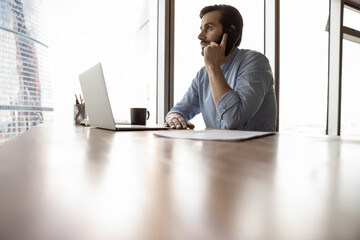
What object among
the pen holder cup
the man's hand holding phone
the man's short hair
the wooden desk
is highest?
the man's short hair

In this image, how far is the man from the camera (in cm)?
104

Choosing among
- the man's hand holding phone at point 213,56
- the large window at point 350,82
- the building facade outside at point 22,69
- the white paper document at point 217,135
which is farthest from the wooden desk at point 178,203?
the large window at point 350,82

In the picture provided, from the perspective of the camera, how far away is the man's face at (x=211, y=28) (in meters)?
1.46

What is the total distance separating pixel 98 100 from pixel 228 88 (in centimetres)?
57

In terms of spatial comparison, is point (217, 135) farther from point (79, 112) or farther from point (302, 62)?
point (302, 62)

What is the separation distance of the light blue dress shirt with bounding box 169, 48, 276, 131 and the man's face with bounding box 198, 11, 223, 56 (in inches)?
6.3

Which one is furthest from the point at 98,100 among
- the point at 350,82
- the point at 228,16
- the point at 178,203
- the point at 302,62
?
the point at 350,82

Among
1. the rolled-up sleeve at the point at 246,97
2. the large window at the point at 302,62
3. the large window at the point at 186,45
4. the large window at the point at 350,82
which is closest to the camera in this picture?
the rolled-up sleeve at the point at 246,97

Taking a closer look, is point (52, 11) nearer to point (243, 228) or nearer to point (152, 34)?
point (152, 34)

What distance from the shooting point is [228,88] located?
108cm

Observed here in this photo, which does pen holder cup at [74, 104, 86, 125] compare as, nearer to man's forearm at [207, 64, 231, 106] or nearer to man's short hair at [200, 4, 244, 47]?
man's forearm at [207, 64, 231, 106]

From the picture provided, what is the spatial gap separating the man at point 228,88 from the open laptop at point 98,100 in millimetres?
→ 294

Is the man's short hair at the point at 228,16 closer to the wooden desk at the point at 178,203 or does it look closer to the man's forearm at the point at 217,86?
the man's forearm at the point at 217,86

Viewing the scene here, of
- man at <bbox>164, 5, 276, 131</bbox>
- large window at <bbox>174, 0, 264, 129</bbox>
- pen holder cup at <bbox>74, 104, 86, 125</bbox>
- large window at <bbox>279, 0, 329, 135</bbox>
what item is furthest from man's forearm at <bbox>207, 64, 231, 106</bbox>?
large window at <bbox>279, 0, 329, 135</bbox>
